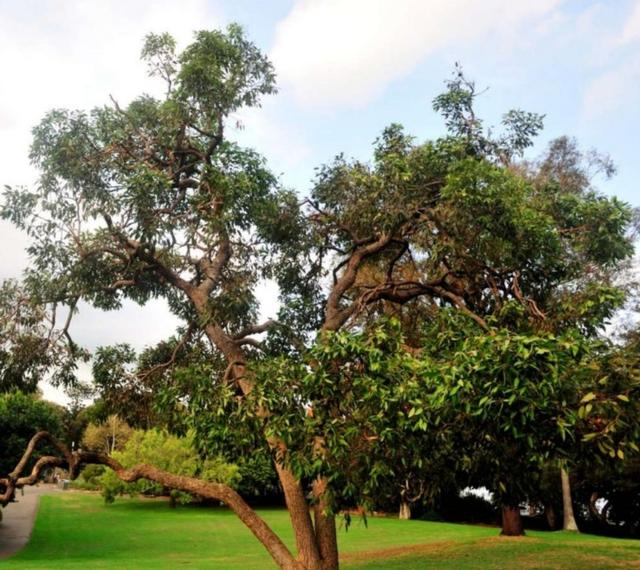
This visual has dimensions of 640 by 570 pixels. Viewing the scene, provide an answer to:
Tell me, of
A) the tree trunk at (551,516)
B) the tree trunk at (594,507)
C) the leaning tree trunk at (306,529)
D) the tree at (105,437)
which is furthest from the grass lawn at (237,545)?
the tree at (105,437)

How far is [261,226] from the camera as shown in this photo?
12.6 meters

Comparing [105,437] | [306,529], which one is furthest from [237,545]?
[105,437]

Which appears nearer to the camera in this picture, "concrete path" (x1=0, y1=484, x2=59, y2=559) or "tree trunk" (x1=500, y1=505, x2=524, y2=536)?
"tree trunk" (x1=500, y1=505, x2=524, y2=536)

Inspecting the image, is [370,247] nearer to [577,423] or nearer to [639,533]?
[577,423]

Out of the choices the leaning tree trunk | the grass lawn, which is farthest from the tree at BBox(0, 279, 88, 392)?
the grass lawn

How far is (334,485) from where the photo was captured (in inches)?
313

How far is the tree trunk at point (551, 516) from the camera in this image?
1443 inches

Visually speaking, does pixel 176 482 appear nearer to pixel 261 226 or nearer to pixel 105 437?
pixel 261 226

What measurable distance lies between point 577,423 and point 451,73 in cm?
807

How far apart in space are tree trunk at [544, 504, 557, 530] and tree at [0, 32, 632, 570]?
28.3 m

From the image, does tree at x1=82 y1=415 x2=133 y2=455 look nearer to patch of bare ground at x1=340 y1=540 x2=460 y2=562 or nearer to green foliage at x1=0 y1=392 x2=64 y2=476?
green foliage at x1=0 y1=392 x2=64 y2=476

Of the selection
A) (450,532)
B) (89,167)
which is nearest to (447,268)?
(89,167)

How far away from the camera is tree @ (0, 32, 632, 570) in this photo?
Answer: 10648 mm

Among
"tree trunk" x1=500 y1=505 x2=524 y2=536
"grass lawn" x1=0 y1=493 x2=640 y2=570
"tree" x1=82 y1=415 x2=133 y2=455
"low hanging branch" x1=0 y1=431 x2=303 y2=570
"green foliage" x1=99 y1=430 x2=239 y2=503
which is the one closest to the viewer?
"low hanging branch" x1=0 y1=431 x2=303 y2=570
